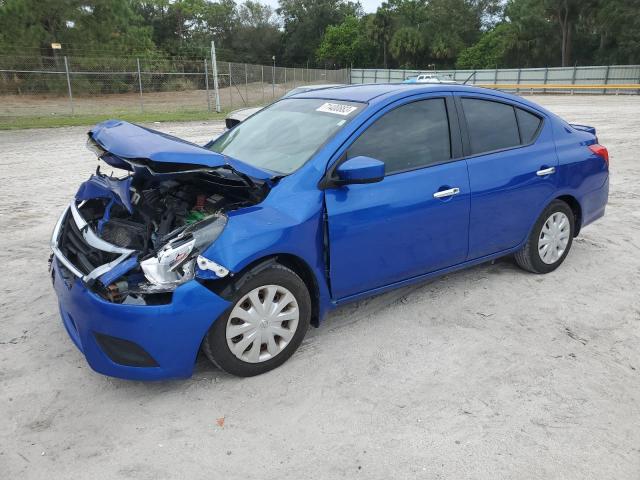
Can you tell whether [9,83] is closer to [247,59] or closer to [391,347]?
[391,347]

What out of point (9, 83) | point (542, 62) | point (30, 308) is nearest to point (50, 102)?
point (9, 83)

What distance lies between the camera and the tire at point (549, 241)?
4723 millimetres

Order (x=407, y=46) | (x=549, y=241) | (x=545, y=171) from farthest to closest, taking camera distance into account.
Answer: (x=407, y=46) → (x=549, y=241) → (x=545, y=171)

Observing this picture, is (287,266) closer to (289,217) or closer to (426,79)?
(289,217)

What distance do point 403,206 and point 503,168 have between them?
1090 millimetres

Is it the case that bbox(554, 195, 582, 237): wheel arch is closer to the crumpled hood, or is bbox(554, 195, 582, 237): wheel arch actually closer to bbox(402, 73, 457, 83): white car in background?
bbox(402, 73, 457, 83): white car in background

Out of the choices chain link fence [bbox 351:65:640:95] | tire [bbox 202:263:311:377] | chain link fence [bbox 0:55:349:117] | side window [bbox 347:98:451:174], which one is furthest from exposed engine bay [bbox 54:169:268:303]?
chain link fence [bbox 351:65:640:95]

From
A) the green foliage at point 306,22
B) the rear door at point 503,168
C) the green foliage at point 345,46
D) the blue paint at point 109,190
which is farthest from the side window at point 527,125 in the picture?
the green foliage at point 306,22

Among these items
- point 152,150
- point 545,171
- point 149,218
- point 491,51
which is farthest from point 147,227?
point 491,51

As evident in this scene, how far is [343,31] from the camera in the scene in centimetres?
8100

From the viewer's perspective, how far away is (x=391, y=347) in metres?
3.70

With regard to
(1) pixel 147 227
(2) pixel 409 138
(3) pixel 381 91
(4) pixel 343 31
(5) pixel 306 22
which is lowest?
(1) pixel 147 227

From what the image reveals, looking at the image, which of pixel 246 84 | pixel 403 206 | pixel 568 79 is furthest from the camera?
pixel 568 79

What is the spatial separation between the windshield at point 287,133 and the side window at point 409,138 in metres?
0.20
